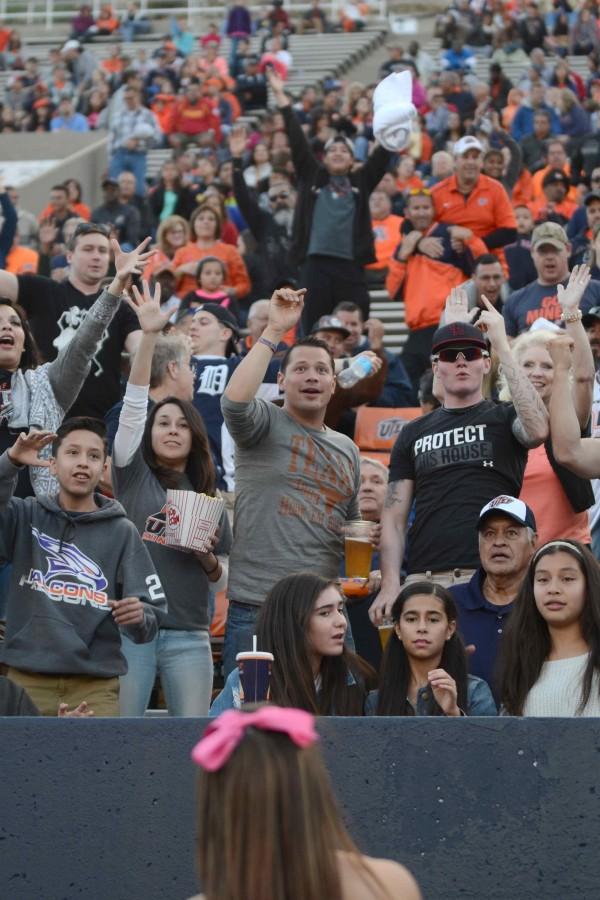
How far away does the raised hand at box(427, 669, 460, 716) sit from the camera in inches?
182

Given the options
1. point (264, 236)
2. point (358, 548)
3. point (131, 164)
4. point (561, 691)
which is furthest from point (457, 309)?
point (131, 164)

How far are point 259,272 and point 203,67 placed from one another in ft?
39.5

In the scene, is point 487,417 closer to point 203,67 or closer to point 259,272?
point 259,272

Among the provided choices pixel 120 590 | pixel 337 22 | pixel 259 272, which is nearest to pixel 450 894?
pixel 120 590

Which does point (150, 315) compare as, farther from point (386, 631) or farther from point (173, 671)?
point (386, 631)

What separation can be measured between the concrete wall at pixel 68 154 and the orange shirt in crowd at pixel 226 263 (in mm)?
9080

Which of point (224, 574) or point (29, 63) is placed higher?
point (29, 63)

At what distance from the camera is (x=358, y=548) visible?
19.2 feet

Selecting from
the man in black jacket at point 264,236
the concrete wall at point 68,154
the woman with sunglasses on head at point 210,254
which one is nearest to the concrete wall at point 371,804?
the woman with sunglasses on head at point 210,254

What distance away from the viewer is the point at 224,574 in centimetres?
614

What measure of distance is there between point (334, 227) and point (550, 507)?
481 centimetres

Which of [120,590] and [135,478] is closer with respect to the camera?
[120,590]

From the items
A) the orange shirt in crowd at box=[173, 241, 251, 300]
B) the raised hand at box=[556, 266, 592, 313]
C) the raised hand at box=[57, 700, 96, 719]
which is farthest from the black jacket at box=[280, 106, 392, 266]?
the raised hand at box=[57, 700, 96, 719]

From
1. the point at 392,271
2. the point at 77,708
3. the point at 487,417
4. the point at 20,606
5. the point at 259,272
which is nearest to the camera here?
the point at 77,708
